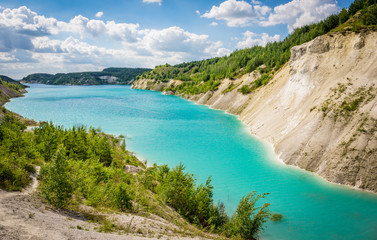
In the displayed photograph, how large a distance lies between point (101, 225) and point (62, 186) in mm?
3129

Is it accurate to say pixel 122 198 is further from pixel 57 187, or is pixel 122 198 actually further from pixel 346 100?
pixel 346 100

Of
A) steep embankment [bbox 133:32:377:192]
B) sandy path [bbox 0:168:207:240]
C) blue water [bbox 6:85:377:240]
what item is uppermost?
steep embankment [bbox 133:32:377:192]

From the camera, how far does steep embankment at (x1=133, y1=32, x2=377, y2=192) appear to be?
2109 cm

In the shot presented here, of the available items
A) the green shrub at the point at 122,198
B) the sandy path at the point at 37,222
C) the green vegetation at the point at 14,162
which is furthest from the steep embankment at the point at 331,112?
the green vegetation at the point at 14,162

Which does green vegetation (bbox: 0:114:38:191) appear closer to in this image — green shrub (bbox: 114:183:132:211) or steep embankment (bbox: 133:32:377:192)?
green shrub (bbox: 114:183:132:211)

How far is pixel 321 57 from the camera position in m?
35.1

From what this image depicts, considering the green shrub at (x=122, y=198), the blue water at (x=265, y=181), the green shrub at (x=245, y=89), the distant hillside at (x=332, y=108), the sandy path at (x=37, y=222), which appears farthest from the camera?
the green shrub at (x=245, y=89)

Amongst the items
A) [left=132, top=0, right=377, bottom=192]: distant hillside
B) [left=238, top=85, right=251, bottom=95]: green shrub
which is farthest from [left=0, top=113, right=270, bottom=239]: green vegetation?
[left=238, top=85, right=251, bottom=95]: green shrub

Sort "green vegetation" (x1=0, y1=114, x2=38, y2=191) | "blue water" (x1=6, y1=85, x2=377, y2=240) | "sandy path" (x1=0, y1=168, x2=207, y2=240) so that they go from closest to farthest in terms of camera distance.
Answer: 1. "sandy path" (x1=0, y1=168, x2=207, y2=240)
2. "green vegetation" (x1=0, y1=114, x2=38, y2=191)
3. "blue water" (x1=6, y1=85, x2=377, y2=240)

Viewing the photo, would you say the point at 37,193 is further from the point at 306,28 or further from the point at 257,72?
the point at 306,28

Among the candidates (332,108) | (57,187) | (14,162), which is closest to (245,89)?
(332,108)

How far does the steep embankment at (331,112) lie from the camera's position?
21094mm

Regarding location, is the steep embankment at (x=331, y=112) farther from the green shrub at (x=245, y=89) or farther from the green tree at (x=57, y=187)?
the green tree at (x=57, y=187)

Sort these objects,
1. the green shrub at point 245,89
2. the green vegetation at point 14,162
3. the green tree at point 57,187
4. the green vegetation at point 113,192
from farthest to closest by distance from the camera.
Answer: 1. the green shrub at point 245,89
2. the green vegetation at point 14,162
3. the green vegetation at point 113,192
4. the green tree at point 57,187
